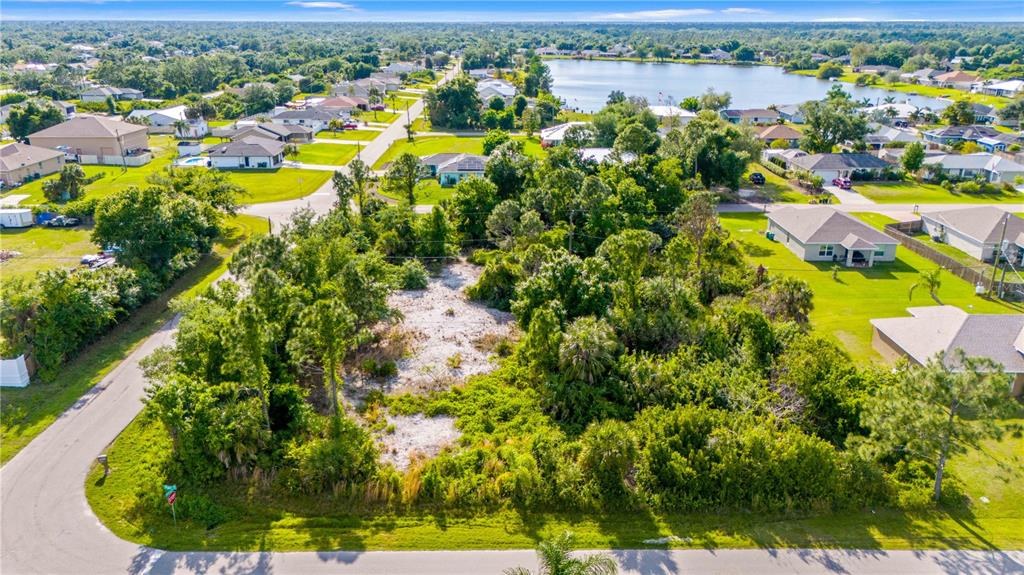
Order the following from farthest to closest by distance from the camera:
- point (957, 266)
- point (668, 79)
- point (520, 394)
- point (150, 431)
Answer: point (668, 79), point (957, 266), point (520, 394), point (150, 431)

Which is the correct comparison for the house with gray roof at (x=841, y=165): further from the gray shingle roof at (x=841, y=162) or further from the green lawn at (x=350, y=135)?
the green lawn at (x=350, y=135)

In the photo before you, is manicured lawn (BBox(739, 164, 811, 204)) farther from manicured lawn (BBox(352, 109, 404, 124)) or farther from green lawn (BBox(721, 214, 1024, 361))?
manicured lawn (BBox(352, 109, 404, 124))

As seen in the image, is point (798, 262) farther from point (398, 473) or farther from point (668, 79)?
point (668, 79)

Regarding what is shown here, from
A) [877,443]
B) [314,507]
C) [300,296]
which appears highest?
[300,296]

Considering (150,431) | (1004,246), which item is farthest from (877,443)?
(1004,246)

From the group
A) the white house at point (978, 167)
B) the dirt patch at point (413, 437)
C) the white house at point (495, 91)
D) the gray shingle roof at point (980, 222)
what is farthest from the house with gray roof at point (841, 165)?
the white house at point (495, 91)

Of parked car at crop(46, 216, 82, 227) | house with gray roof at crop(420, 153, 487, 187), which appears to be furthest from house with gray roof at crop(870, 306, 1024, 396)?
parked car at crop(46, 216, 82, 227)

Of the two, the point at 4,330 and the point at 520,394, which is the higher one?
the point at 4,330
